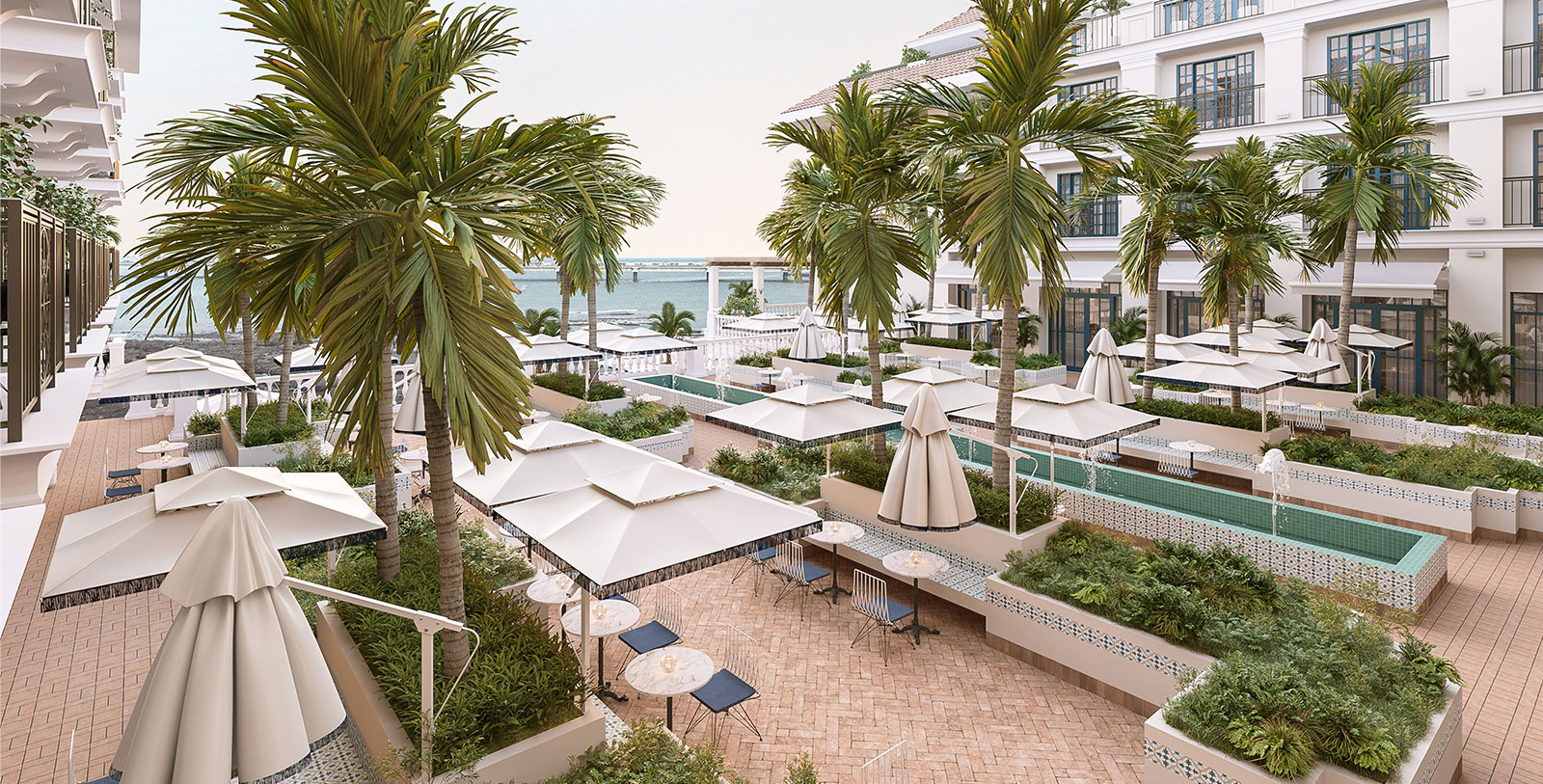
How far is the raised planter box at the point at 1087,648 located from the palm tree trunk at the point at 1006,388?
6.02ft

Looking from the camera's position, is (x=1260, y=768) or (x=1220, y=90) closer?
(x=1260, y=768)

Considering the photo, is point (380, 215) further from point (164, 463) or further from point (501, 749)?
point (164, 463)

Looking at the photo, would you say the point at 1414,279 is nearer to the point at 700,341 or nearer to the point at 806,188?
the point at 806,188

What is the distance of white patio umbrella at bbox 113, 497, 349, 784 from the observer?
11.9 ft

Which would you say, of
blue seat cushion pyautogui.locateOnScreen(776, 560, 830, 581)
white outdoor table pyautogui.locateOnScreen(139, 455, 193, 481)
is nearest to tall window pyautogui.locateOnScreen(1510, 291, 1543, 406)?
blue seat cushion pyautogui.locateOnScreen(776, 560, 830, 581)

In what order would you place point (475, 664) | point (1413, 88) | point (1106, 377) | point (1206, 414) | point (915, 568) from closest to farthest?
1. point (475, 664)
2. point (915, 568)
3. point (1106, 377)
4. point (1206, 414)
5. point (1413, 88)

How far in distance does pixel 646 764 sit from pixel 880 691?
9.38 ft

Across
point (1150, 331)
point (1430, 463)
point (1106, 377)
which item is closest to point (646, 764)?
point (1106, 377)

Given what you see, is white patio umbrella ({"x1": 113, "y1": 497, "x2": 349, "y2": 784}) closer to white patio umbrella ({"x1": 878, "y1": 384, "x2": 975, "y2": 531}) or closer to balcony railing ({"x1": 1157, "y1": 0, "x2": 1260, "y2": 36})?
white patio umbrella ({"x1": 878, "y1": 384, "x2": 975, "y2": 531})

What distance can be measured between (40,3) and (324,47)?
8.17 ft

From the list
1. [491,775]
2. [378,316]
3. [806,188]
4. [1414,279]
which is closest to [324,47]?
[378,316]

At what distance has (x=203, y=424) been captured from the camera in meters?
16.1

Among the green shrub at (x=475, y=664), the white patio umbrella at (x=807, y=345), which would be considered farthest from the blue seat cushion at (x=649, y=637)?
the white patio umbrella at (x=807, y=345)

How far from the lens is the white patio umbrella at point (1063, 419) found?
31.7ft
